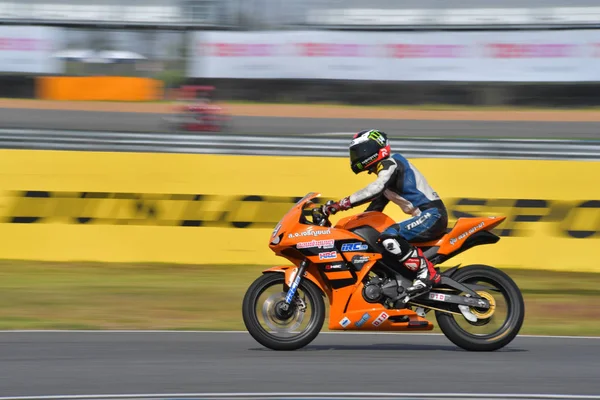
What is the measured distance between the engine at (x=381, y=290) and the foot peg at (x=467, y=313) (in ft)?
1.53

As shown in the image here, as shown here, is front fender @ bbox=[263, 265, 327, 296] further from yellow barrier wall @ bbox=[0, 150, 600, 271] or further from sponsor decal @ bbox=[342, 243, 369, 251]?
yellow barrier wall @ bbox=[0, 150, 600, 271]

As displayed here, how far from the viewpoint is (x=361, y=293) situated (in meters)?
7.27

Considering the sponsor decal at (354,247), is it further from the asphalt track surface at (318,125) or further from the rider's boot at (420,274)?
the asphalt track surface at (318,125)

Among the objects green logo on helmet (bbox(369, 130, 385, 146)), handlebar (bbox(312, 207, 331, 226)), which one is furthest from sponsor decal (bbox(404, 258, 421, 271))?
green logo on helmet (bbox(369, 130, 385, 146))

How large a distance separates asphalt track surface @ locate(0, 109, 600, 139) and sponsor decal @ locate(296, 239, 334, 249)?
49.3ft

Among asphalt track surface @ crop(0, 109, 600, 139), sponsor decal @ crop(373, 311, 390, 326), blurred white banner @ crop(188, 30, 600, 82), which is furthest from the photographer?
blurred white banner @ crop(188, 30, 600, 82)

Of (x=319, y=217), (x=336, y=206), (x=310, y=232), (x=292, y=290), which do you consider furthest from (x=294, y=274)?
(x=336, y=206)

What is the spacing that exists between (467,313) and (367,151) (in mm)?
1442

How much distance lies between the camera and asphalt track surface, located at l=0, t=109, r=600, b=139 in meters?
22.5

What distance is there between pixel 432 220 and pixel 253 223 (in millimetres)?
5096

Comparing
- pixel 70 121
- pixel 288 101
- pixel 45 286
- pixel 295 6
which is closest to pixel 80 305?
pixel 45 286

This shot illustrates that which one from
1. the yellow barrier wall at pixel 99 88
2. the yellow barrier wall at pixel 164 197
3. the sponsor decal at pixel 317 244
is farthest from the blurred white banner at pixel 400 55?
the sponsor decal at pixel 317 244

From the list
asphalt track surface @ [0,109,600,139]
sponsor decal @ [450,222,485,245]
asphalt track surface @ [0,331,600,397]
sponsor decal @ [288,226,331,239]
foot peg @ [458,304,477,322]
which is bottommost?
asphalt track surface @ [0,109,600,139]

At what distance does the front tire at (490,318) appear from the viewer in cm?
721
